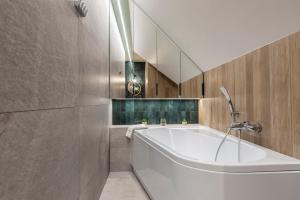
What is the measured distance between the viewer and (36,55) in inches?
29.5

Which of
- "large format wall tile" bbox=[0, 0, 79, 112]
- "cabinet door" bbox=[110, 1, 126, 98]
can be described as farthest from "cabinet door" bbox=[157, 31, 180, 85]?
"large format wall tile" bbox=[0, 0, 79, 112]

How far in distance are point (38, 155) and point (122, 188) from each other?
1872mm

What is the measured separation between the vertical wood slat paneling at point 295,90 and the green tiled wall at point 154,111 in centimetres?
210

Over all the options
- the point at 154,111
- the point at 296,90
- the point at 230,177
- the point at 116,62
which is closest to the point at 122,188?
the point at 154,111

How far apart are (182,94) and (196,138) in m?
0.98

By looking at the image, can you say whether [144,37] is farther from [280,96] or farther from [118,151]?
[280,96]

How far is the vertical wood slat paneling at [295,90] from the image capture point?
1.28m

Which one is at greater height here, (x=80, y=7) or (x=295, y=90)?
(x=80, y=7)

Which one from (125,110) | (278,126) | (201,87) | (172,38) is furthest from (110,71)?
(278,126)

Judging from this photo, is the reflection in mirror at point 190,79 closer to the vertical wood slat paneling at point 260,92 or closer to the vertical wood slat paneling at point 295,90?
the vertical wood slat paneling at point 260,92

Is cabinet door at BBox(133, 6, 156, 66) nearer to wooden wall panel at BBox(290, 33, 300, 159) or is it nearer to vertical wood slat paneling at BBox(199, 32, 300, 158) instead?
vertical wood slat paneling at BBox(199, 32, 300, 158)

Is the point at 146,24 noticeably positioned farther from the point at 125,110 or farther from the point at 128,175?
the point at 128,175

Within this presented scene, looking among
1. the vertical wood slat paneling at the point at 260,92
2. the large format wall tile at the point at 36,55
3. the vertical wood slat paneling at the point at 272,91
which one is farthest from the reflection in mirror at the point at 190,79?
the large format wall tile at the point at 36,55

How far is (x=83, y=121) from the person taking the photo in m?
1.43
